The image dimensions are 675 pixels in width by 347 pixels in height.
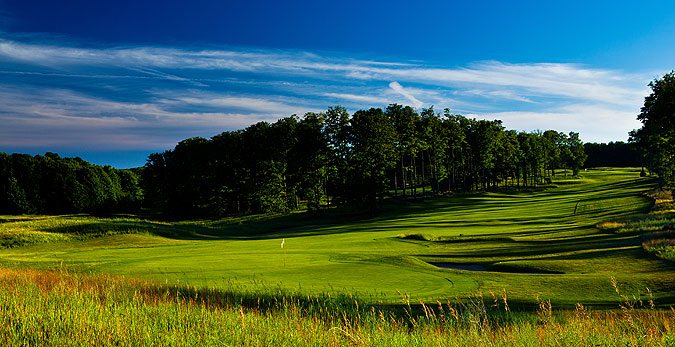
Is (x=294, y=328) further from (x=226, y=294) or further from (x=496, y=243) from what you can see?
(x=496, y=243)

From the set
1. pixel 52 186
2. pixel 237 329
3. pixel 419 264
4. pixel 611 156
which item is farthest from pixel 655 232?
pixel 611 156

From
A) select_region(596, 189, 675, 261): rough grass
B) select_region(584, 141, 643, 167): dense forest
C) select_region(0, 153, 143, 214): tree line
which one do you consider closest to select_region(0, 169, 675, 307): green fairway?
select_region(596, 189, 675, 261): rough grass

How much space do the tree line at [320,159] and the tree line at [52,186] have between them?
1412 centimetres

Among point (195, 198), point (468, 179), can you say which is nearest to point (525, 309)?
point (195, 198)

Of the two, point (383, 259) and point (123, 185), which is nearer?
point (383, 259)

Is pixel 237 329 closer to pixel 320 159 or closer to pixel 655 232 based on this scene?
pixel 655 232

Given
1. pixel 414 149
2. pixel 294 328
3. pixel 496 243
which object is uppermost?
pixel 414 149

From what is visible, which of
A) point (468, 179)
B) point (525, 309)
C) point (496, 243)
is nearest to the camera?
point (525, 309)

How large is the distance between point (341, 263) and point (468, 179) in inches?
3111

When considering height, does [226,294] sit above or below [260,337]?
below

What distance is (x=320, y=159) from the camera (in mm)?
58469

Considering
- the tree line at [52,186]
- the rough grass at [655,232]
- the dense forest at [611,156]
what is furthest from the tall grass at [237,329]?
the dense forest at [611,156]

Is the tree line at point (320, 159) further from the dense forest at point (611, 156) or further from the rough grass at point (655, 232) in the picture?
the dense forest at point (611, 156)

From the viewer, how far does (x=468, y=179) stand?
89188 mm
